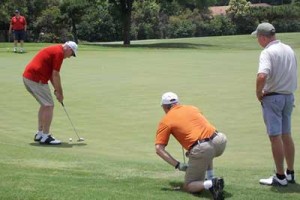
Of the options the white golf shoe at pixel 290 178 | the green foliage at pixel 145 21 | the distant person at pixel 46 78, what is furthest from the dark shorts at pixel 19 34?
the green foliage at pixel 145 21

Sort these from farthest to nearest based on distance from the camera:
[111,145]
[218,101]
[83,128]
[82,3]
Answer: [82,3]
[218,101]
[83,128]
[111,145]

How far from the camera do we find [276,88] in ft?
21.5

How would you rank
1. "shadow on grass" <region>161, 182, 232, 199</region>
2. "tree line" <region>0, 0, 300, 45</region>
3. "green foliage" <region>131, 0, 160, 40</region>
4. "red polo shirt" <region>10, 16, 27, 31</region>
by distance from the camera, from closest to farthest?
"shadow on grass" <region>161, 182, 232, 199</region> → "red polo shirt" <region>10, 16, 27, 31</region> → "tree line" <region>0, 0, 300, 45</region> → "green foliage" <region>131, 0, 160, 40</region>

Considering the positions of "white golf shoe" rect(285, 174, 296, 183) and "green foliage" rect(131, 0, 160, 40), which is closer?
"white golf shoe" rect(285, 174, 296, 183)

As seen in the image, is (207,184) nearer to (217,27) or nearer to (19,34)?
(19,34)

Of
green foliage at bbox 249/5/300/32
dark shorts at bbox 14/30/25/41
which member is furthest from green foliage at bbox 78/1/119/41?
dark shorts at bbox 14/30/25/41

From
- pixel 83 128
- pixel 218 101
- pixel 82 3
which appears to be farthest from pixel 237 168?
pixel 82 3

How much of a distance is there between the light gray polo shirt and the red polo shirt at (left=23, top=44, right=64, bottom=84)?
400 cm

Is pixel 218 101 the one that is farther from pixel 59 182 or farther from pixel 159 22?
pixel 159 22

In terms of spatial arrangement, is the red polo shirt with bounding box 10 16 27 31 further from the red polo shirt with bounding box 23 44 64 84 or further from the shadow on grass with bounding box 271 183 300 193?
the shadow on grass with bounding box 271 183 300 193

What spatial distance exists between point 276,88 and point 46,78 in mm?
4429

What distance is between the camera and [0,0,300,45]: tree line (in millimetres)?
52625

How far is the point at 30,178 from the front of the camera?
20.6 ft

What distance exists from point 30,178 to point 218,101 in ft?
23.4
